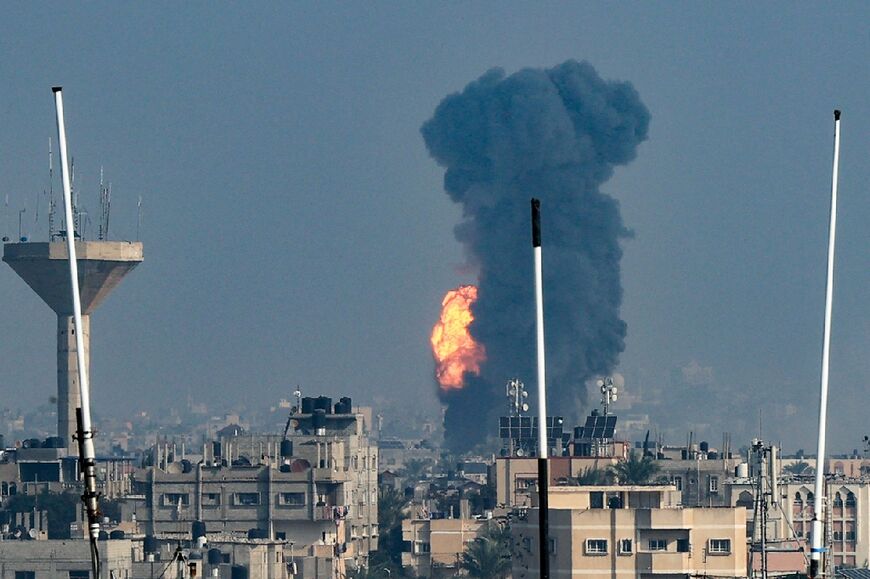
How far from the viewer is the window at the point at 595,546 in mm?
108938

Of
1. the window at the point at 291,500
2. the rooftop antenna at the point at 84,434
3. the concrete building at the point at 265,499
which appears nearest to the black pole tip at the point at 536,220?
the rooftop antenna at the point at 84,434

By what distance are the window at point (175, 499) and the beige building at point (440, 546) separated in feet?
45.9

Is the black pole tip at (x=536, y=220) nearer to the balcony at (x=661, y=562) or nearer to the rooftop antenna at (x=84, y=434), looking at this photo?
the rooftop antenna at (x=84, y=434)

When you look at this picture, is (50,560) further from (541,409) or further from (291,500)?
(541,409)

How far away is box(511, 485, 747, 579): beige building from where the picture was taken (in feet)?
355

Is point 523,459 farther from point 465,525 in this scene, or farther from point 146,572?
point 146,572

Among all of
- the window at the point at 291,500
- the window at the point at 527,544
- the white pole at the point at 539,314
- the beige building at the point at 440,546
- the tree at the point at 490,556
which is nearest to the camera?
the white pole at the point at 539,314

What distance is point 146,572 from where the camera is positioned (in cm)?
12319

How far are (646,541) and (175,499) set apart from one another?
197 ft

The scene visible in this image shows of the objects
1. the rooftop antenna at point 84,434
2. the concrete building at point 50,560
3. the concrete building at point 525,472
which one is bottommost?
the concrete building at point 50,560

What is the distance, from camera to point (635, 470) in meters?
159

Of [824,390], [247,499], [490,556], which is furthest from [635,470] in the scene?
[824,390]

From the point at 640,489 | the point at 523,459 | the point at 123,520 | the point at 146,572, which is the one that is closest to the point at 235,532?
the point at 123,520

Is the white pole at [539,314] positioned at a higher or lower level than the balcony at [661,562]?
higher
